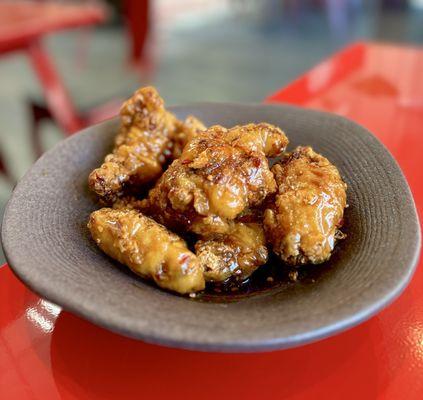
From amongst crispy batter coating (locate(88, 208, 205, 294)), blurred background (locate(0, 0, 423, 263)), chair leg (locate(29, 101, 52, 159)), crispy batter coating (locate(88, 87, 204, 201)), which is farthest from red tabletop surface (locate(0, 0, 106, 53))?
crispy batter coating (locate(88, 208, 205, 294))

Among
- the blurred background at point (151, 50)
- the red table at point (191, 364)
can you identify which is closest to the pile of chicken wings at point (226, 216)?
the red table at point (191, 364)

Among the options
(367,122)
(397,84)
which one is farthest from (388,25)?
(367,122)

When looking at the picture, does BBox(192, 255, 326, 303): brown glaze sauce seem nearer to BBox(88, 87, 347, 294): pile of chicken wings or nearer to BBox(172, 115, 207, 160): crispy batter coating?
BBox(88, 87, 347, 294): pile of chicken wings

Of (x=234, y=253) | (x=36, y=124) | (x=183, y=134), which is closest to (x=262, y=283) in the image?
(x=234, y=253)

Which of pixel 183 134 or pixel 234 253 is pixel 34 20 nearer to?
pixel 183 134

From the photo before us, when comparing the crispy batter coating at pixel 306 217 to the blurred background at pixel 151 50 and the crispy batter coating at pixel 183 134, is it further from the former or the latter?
the blurred background at pixel 151 50
